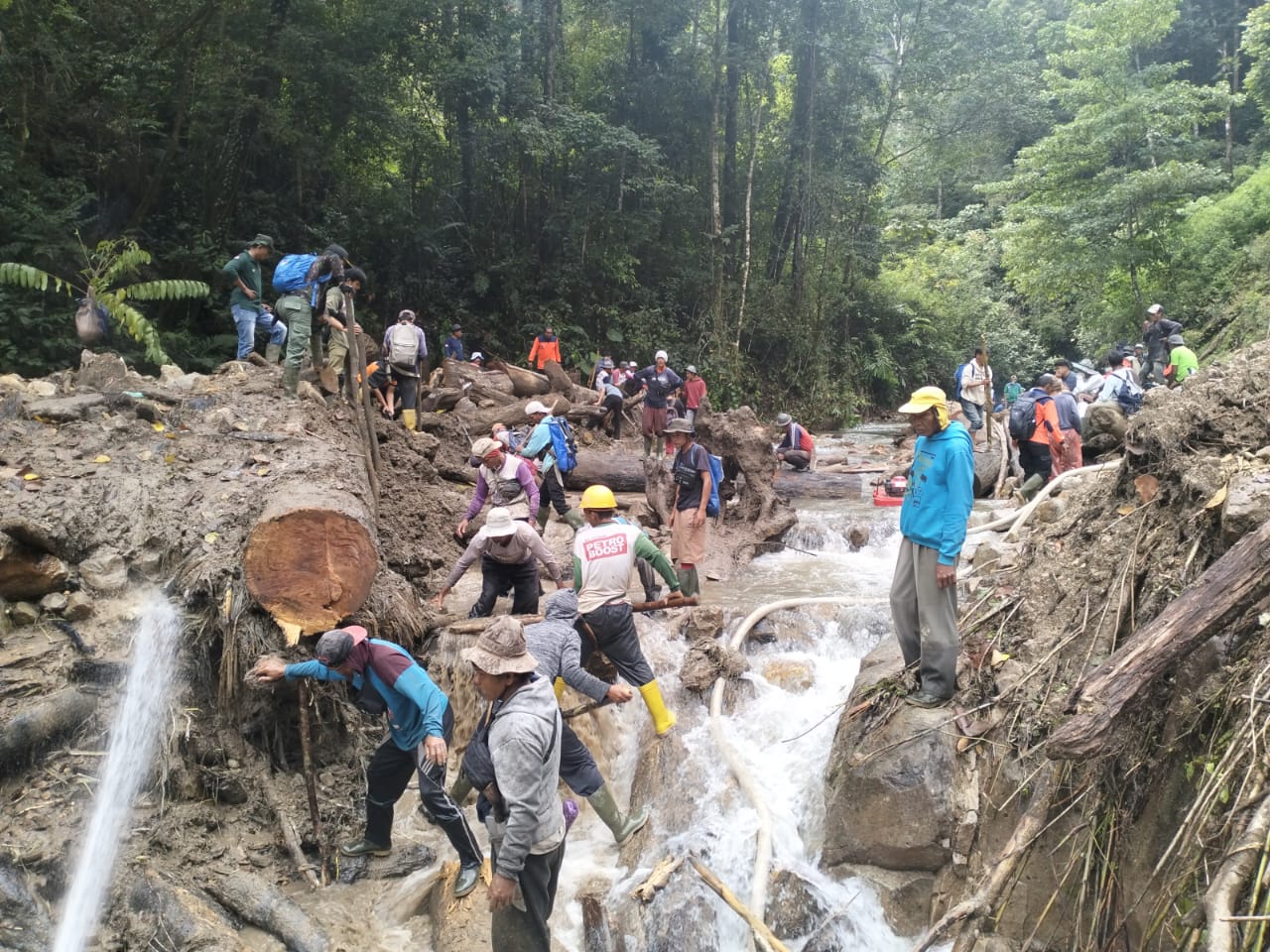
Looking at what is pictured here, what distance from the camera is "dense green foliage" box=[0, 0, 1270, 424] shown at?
15.8 meters

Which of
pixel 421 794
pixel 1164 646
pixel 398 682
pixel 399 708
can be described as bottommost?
pixel 421 794

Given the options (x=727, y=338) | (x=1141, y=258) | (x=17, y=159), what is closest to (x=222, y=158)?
(x=17, y=159)

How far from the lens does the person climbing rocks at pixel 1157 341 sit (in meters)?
12.1

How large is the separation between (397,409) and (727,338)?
1397 centimetres

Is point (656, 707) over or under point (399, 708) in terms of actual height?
under

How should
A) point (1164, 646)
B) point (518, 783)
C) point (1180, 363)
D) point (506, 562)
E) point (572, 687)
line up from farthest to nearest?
point (1180, 363) → point (506, 562) → point (572, 687) → point (518, 783) → point (1164, 646)

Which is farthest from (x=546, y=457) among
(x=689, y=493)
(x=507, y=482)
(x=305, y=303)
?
(x=305, y=303)

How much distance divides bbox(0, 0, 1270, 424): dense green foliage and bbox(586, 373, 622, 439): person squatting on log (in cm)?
632

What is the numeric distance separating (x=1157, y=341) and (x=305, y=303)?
11814 millimetres

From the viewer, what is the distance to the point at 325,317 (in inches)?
348

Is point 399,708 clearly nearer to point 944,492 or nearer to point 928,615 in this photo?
point 928,615

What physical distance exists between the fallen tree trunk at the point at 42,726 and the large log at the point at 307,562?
124cm

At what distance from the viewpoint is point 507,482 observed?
8.43 metres

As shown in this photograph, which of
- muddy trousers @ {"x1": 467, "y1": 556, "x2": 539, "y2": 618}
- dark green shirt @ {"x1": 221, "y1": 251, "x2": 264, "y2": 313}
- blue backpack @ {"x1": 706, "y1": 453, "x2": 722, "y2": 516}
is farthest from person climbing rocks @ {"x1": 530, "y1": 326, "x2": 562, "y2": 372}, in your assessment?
muddy trousers @ {"x1": 467, "y1": 556, "x2": 539, "y2": 618}
